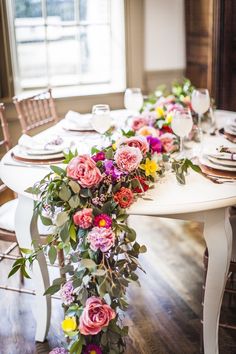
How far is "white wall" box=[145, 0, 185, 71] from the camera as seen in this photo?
4.00 metres

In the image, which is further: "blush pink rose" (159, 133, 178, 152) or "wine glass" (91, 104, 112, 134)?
"wine glass" (91, 104, 112, 134)

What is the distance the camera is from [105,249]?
1574 mm

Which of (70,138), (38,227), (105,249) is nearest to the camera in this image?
(105,249)

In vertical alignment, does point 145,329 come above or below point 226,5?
below

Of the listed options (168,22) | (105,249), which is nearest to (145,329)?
(105,249)

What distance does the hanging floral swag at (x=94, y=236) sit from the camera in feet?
5.24

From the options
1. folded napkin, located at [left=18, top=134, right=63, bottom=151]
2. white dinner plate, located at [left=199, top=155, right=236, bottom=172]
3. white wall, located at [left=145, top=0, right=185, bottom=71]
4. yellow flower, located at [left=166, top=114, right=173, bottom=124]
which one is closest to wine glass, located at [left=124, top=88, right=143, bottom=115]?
yellow flower, located at [left=166, top=114, right=173, bottom=124]

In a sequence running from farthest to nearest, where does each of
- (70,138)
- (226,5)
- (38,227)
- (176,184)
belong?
(226,5)
(70,138)
(38,227)
(176,184)

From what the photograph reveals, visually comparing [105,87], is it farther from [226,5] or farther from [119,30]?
[226,5]

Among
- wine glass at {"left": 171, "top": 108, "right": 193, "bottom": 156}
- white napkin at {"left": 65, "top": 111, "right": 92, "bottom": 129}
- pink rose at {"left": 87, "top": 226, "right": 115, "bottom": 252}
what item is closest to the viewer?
pink rose at {"left": 87, "top": 226, "right": 115, "bottom": 252}

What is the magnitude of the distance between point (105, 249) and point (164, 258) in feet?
4.42

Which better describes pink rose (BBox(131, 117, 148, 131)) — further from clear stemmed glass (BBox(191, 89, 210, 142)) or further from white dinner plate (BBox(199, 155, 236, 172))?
white dinner plate (BBox(199, 155, 236, 172))

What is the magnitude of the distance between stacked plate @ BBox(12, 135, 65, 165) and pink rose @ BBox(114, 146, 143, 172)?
515mm

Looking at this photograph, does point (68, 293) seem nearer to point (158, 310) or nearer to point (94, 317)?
point (94, 317)
